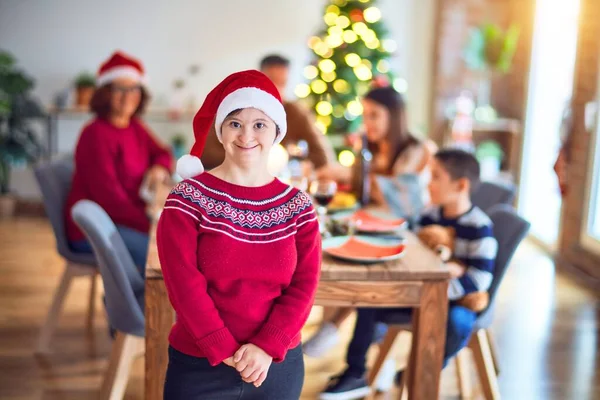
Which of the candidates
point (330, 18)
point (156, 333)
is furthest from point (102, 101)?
point (330, 18)

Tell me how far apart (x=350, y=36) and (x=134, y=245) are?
3.22 m

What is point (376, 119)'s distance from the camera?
10.4 feet

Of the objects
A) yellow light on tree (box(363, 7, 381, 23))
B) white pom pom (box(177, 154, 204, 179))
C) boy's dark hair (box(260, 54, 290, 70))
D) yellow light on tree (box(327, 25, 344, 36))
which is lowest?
white pom pom (box(177, 154, 204, 179))

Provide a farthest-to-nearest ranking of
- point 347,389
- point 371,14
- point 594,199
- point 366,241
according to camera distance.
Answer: point 371,14, point 594,199, point 347,389, point 366,241

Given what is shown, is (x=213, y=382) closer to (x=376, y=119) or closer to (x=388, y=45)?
(x=376, y=119)

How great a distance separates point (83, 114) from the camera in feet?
19.7

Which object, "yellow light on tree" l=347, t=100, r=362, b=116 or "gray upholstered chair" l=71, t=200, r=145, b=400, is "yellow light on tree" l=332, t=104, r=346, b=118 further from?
"gray upholstered chair" l=71, t=200, r=145, b=400

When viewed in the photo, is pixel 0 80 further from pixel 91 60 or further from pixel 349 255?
pixel 349 255

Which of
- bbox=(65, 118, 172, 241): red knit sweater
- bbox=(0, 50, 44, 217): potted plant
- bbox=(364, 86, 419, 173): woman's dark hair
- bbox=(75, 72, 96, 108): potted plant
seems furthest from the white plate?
bbox=(75, 72, 96, 108): potted plant

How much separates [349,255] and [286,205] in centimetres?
67

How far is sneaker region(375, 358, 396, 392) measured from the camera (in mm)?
2766

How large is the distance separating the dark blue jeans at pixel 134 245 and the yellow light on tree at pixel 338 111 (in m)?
2.90

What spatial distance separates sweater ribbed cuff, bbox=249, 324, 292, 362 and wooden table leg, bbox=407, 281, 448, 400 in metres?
0.73

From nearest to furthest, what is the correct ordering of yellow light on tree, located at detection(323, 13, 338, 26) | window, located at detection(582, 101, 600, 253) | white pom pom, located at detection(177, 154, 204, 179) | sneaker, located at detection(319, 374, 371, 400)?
white pom pom, located at detection(177, 154, 204, 179)
sneaker, located at detection(319, 374, 371, 400)
window, located at detection(582, 101, 600, 253)
yellow light on tree, located at detection(323, 13, 338, 26)
